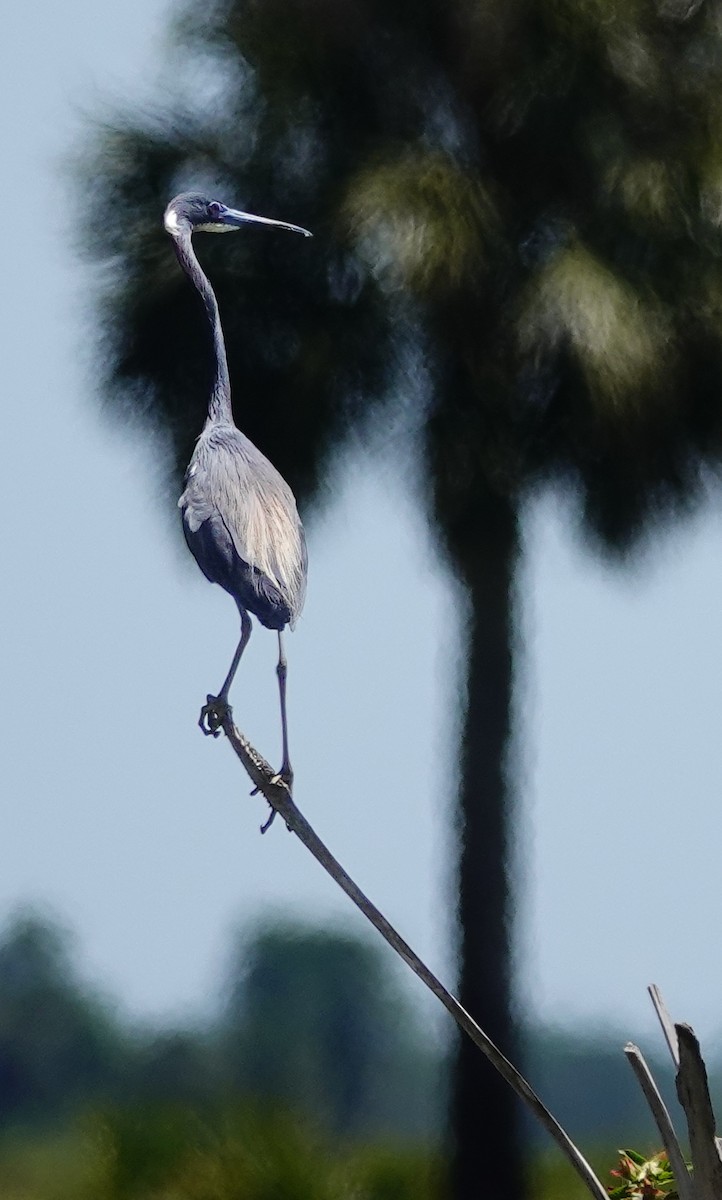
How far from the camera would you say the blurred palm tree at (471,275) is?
294 inches

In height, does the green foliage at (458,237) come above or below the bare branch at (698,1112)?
above

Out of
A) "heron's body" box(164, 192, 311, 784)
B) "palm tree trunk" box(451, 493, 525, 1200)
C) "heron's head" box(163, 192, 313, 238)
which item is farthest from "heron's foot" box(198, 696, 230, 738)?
"palm tree trunk" box(451, 493, 525, 1200)

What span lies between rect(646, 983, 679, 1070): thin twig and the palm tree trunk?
13.0ft

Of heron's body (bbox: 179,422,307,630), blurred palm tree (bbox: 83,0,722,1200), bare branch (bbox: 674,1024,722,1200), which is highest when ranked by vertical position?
Result: blurred palm tree (bbox: 83,0,722,1200)

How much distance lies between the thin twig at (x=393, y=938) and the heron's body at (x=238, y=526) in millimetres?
80

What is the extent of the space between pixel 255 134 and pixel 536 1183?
15.4 ft

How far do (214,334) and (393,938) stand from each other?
4.97ft

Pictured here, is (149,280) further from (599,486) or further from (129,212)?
(599,486)

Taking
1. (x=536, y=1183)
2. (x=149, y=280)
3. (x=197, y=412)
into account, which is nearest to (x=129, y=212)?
(x=149, y=280)

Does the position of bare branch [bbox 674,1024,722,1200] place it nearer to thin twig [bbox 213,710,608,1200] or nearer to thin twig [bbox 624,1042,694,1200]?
thin twig [bbox 624,1042,694,1200]

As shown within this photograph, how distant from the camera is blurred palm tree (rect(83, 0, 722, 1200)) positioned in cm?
747

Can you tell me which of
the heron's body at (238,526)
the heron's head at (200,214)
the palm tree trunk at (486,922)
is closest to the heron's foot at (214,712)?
the heron's body at (238,526)

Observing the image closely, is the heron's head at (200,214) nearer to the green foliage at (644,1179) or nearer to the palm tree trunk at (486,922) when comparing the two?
the green foliage at (644,1179)

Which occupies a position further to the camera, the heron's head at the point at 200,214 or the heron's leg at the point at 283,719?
the heron's head at the point at 200,214
